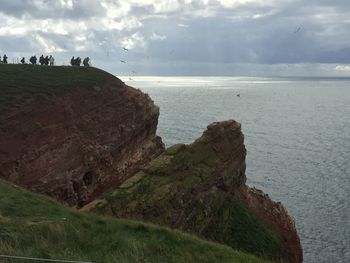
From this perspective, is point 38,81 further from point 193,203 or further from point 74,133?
point 193,203

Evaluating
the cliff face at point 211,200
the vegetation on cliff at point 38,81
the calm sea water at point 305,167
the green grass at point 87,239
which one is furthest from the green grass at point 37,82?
the calm sea water at point 305,167

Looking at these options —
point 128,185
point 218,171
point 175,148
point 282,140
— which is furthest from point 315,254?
point 282,140

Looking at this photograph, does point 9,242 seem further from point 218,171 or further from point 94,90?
point 94,90

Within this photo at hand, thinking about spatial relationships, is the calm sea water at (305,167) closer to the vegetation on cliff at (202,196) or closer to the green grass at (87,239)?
the vegetation on cliff at (202,196)

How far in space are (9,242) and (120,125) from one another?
2832 centimetres

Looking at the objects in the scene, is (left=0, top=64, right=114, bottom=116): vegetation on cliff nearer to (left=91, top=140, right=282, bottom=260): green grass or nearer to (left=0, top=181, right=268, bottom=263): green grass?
(left=91, top=140, right=282, bottom=260): green grass

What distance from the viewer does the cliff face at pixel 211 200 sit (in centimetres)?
3016

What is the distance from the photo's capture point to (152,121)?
48938mm

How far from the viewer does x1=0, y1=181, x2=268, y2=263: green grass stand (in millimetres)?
15477

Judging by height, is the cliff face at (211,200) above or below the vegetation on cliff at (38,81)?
below

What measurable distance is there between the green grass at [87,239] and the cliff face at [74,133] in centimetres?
1356

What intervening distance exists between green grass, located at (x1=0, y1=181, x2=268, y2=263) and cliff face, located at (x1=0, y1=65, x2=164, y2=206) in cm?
1356

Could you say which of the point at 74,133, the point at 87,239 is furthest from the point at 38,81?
the point at 87,239

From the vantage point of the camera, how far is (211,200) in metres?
34.2
